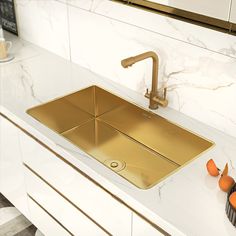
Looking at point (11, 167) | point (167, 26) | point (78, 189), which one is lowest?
point (11, 167)

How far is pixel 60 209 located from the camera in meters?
1.92

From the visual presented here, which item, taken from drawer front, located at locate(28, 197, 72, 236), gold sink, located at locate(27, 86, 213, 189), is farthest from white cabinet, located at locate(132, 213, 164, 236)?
drawer front, located at locate(28, 197, 72, 236)

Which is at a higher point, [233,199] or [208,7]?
[208,7]

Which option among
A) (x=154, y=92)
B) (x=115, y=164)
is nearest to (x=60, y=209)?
(x=115, y=164)

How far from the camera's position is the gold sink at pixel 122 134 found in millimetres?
1713

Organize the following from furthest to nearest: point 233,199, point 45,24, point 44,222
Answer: point 45,24, point 44,222, point 233,199

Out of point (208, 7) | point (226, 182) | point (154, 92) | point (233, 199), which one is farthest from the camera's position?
point (154, 92)

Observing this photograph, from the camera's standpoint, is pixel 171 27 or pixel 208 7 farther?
pixel 171 27

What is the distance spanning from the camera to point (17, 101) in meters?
1.99

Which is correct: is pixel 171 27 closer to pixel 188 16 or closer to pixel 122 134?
pixel 188 16

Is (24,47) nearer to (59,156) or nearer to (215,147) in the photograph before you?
(59,156)

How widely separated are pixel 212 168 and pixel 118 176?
323 millimetres

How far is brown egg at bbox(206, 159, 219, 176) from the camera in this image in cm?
149

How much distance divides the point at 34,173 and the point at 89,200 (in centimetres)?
43
